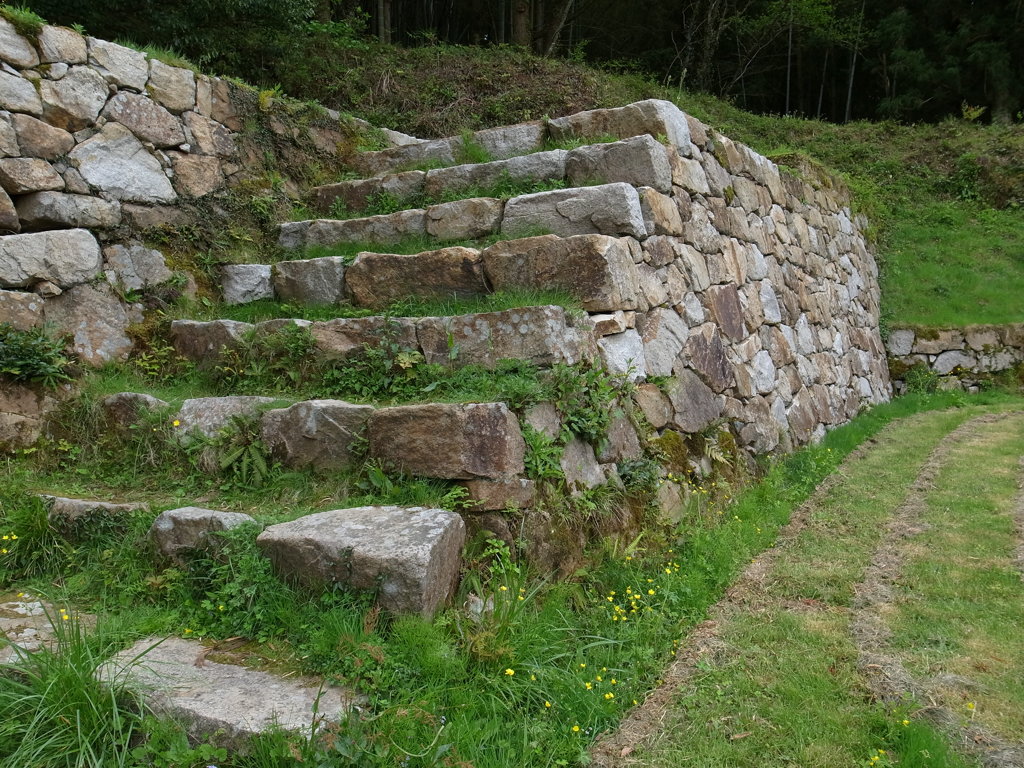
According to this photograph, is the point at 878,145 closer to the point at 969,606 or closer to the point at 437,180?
the point at 437,180

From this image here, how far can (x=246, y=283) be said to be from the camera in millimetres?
4617

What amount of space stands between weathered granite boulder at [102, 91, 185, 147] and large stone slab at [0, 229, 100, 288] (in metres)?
0.87

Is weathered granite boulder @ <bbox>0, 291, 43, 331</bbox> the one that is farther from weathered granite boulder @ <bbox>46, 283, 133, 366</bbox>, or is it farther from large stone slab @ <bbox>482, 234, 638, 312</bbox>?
large stone slab @ <bbox>482, 234, 638, 312</bbox>

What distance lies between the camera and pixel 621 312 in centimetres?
388

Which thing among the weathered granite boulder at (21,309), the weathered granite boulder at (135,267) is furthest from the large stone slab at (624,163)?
the weathered granite boulder at (21,309)

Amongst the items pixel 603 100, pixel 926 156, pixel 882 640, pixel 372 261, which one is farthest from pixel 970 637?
pixel 926 156

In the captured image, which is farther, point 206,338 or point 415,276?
point 415,276

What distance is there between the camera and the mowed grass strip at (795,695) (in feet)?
7.27

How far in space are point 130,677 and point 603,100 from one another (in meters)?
9.25

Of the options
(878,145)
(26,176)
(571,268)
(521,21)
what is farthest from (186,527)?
(878,145)

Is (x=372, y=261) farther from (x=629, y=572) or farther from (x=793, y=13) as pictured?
(x=793, y=13)

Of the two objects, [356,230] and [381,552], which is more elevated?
[356,230]

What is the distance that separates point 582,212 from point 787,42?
740 inches

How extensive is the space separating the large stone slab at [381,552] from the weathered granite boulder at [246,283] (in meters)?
2.35
